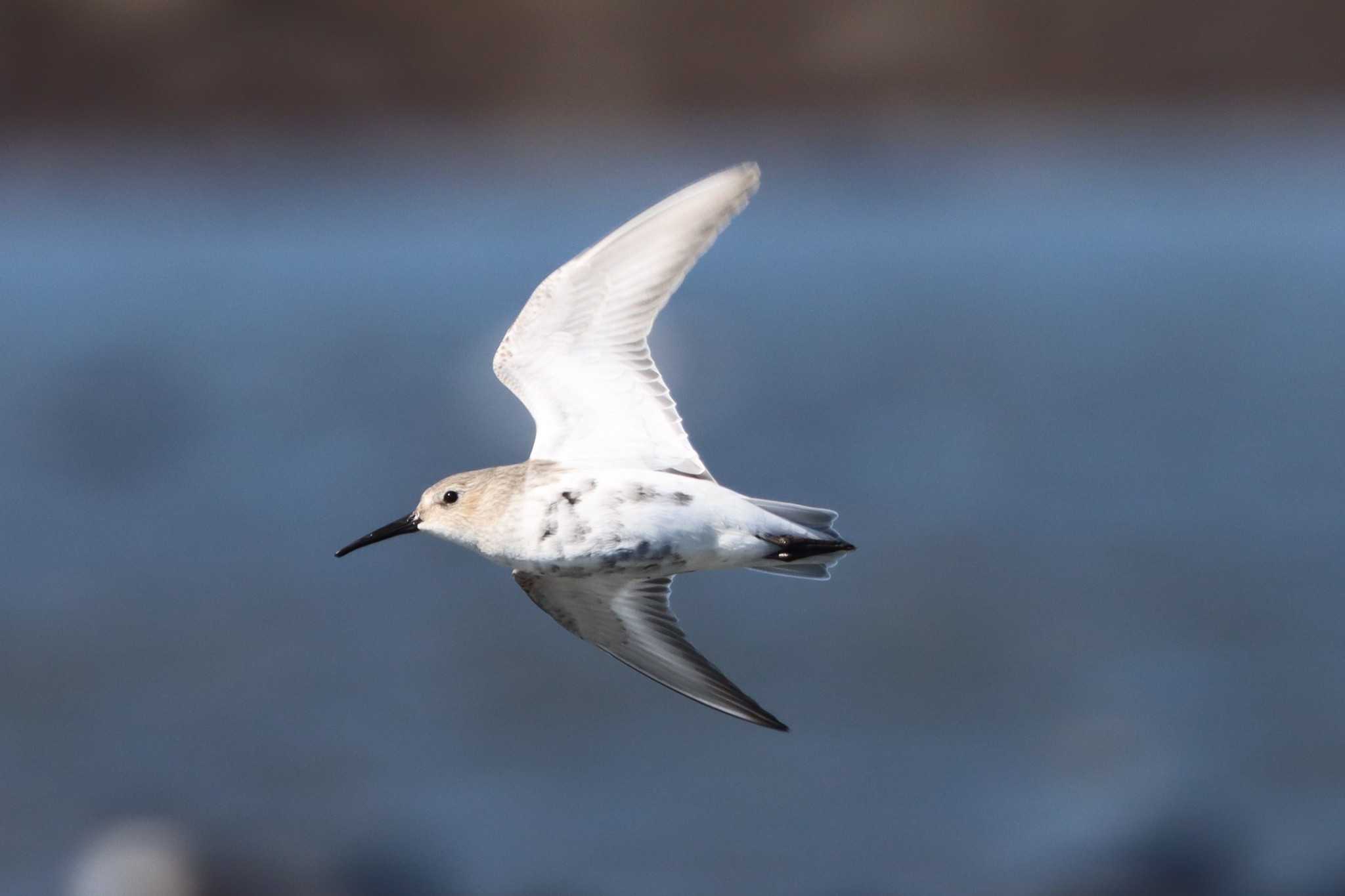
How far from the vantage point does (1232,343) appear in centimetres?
1255

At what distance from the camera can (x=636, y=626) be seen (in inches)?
128

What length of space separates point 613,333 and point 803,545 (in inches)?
21.0

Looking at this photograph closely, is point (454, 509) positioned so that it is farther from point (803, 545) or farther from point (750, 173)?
point (750, 173)

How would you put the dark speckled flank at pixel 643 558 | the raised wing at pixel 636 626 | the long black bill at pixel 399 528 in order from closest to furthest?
the dark speckled flank at pixel 643 558, the long black bill at pixel 399 528, the raised wing at pixel 636 626

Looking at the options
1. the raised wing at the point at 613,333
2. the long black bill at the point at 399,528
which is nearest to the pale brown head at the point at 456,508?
the long black bill at the point at 399,528

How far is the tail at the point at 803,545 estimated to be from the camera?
115 inches

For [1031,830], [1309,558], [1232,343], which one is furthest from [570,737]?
[1232,343]

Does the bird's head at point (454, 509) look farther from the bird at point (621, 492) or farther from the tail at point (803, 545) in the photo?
the tail at point (803, 545)

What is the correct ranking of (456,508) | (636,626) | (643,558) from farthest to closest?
(636,626) → (456,508) → (643,558)

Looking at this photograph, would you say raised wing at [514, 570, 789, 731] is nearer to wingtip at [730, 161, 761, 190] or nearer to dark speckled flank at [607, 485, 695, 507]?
dark speckled flank at [607, 485, 695, 507]

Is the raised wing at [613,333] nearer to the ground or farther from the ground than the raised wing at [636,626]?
farther from the ground

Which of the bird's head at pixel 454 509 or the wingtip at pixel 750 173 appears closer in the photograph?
the bird's head at pixel 454 509

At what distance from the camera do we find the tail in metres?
2.91

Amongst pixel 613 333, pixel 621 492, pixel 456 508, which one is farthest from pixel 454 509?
pixel 613 333
